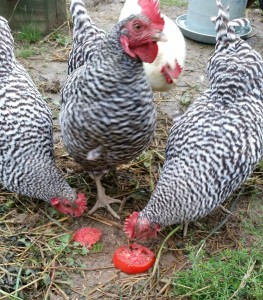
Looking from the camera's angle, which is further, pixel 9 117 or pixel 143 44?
pixel 9 117

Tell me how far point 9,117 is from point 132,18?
1.12 m

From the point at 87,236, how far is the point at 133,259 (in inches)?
14.3

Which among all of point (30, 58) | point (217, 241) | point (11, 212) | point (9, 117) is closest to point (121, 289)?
point (217, 241)

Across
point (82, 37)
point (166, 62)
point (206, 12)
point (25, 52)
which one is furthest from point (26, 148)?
point (206, 12)

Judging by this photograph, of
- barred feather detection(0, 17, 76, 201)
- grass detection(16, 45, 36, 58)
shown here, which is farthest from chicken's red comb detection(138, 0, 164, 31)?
grass detection(16, 45, 36, 58)

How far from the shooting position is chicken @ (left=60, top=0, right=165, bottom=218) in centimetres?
258

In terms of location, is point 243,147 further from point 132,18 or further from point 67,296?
point 67,296

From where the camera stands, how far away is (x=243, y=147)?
297cm

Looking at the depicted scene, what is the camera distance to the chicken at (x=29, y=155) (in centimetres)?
306

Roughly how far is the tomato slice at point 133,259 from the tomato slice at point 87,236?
0.18m

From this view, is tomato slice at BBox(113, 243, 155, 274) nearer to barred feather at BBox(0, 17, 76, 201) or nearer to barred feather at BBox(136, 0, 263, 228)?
barred feather at BBox(136, 0, 263, 228)

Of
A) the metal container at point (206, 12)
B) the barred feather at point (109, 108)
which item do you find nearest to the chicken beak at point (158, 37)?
the barred feather at point (109, 108)

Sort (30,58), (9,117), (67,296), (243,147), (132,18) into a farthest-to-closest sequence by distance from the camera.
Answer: (30,58)
(9,117)
(243,147)
(67,296)
(132,18)

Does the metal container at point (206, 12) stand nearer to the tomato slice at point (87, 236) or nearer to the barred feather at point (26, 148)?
the barred feather at point (26, 148)
